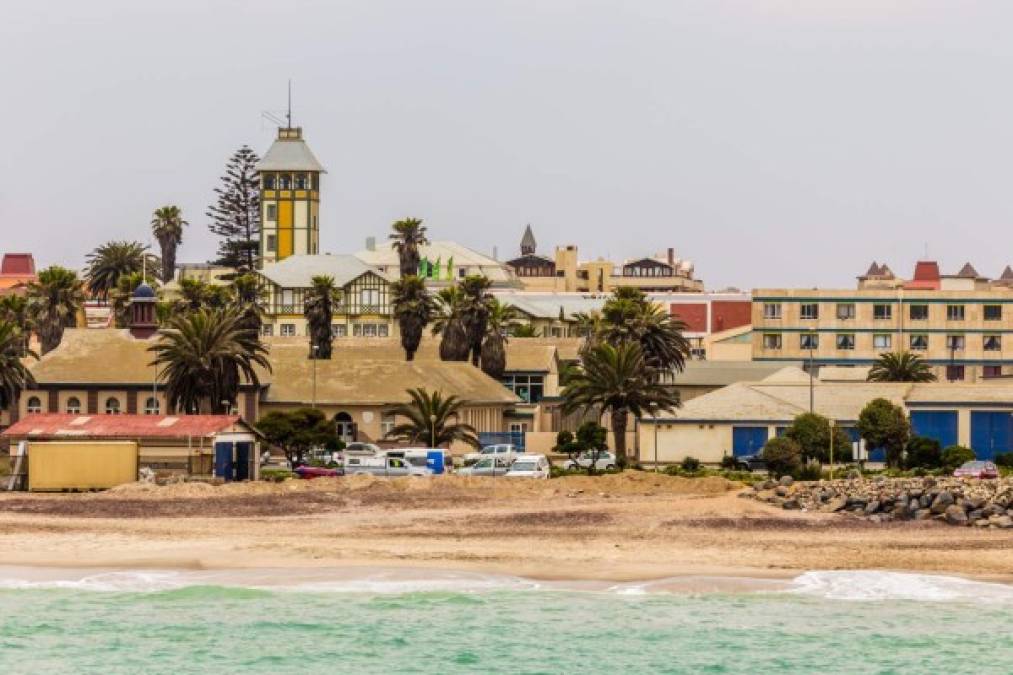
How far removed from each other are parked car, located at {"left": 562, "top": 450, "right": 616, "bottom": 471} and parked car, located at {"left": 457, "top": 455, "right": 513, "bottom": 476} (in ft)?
15.4

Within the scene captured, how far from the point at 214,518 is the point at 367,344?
272 feet

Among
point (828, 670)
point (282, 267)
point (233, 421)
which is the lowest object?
point (828, 670)

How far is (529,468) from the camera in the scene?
271 ft

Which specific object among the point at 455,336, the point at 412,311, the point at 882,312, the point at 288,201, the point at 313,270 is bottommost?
the point at 455,336

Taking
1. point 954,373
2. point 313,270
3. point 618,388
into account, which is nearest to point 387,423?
point 618,388

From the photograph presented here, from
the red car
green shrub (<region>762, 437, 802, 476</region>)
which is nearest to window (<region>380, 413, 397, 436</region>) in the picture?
the red car

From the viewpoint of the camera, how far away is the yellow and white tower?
189 metres

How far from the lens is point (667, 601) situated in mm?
49938

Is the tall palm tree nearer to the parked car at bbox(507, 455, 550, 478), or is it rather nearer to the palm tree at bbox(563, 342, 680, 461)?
the palm tree at bbox(563, 342, 680, 461)

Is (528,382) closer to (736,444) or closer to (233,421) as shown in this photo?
(736,444)

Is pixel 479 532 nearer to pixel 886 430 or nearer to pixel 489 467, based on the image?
pixel 489 467

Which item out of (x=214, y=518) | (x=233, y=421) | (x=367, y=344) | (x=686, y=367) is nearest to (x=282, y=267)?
(x=367, y=344)

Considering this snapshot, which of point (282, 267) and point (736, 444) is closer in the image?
point (736, 444)

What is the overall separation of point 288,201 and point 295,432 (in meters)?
101
